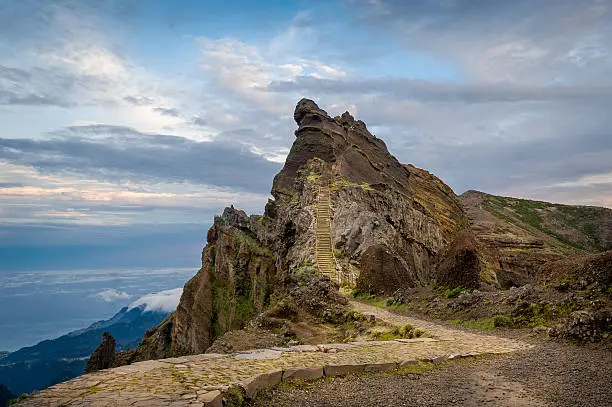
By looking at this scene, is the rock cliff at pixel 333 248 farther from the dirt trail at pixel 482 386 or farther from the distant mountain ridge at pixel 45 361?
the distant mountain ridge at pixel 45 361

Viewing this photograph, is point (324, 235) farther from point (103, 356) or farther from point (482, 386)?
point (482, 386)

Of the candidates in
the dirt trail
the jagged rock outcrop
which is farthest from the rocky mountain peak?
the dirt trail

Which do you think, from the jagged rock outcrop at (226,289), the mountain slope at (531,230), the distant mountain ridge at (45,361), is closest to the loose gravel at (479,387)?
the jagged rock outcrop at (226,289)

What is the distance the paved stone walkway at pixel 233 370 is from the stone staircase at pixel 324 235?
1812 centimetres

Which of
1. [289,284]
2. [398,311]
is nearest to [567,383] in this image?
[398,311]

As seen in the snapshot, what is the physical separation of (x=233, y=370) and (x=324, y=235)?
1079 inches

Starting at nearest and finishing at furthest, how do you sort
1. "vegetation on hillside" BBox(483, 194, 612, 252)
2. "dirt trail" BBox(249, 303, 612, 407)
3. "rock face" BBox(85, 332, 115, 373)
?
"dirt trail" BBox(249, 303, 612, 407)
"rock face" BBox(85, 332, 115, 373)
"vegetation on hillside" BBox(483, 194, 612, 252)

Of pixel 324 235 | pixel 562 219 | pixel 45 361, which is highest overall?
pixel 562 219

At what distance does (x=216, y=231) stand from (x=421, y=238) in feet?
83.4

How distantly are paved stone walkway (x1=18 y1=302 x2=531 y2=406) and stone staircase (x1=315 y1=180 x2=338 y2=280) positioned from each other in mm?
18117

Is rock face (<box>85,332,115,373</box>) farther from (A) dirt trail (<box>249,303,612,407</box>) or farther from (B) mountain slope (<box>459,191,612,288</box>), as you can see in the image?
(B) mountain slope (<box>459,191,612,288</box>)

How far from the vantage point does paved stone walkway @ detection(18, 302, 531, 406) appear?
7.10 m

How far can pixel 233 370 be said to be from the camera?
907 cm

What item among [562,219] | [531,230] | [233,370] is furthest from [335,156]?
[562,219]
